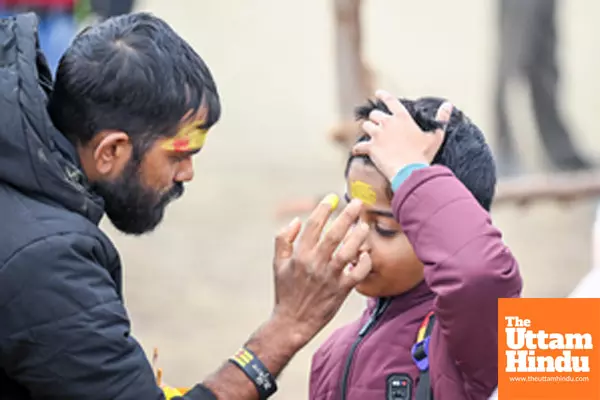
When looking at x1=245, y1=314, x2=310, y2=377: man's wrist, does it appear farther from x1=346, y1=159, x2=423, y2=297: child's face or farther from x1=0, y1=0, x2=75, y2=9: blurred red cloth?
x1=0, y1=0, x2=75, y2=9: blurred red cloth

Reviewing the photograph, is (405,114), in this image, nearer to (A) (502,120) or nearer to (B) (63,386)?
(B) (63,386)

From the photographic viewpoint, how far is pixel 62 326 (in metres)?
2.03

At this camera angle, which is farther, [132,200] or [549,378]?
[132,200]

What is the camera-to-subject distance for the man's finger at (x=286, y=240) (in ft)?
7.48

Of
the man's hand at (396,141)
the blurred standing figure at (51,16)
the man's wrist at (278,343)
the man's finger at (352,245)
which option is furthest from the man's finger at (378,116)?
the blurred standing figure at (51,16)

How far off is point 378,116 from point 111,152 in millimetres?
571

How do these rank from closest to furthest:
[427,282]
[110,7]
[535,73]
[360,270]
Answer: [427,282], [360,270], [110,7], [535,73]

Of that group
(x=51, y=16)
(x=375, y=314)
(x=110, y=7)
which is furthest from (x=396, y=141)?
(x=51, y=16)

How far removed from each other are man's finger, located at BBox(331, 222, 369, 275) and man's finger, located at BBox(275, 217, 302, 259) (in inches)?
5.2

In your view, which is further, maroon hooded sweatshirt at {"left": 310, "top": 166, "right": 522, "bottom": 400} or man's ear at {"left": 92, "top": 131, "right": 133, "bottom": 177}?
man's ear at {"left": 92, "top": 131, "right": 133, "bottom": 177}

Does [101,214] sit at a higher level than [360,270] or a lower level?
higher

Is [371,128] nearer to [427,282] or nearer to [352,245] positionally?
[352,245]

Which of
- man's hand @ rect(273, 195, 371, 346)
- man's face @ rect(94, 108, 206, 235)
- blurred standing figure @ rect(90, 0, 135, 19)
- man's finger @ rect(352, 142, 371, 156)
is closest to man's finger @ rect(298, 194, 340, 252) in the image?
man's hand @ rect(273, 195, 371, 346)

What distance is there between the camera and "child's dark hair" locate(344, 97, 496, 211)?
2.23 m
